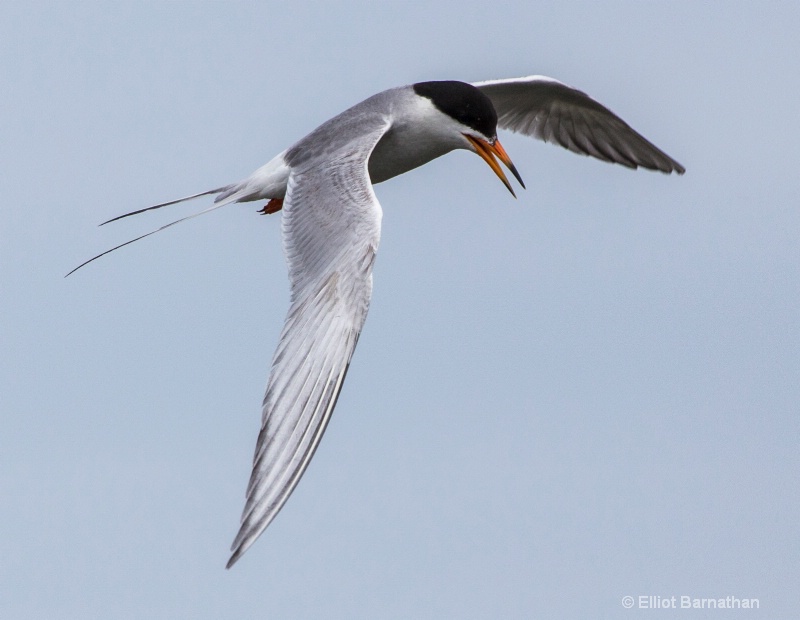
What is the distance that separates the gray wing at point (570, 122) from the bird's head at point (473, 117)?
62.4 inches

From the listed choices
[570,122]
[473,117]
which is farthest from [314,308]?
[570,122]

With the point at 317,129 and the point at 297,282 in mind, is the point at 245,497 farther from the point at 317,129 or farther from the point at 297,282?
the point at 317,129

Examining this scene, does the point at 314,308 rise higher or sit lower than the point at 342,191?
lower

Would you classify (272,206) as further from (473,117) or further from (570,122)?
(570,122)

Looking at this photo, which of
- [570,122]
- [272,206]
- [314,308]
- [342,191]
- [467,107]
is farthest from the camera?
[570,122]

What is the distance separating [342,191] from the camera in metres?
10.7

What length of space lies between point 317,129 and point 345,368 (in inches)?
145

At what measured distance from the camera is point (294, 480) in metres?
8.34

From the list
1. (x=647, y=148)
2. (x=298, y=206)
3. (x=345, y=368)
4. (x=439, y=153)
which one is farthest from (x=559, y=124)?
(x=345, y=368)

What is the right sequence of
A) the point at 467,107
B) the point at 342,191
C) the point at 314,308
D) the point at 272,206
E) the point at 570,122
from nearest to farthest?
1. the point at 314,308
2. the point at 342,191
3. the point at 467,107
4. the point at 272,206
5. the point at 570,122

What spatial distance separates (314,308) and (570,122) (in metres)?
5.72

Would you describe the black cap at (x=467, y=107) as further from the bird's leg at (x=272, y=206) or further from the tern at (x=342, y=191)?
the bird's leg at (x=272, y=206)

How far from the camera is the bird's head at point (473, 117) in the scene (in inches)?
477

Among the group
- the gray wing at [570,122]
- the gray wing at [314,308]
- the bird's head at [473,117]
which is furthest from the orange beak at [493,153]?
the gray wing at [570,122]
